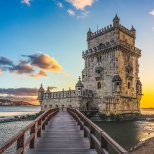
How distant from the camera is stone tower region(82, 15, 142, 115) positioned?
4991 centimetres

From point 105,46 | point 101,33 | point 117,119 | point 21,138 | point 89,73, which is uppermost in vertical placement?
point 101,33

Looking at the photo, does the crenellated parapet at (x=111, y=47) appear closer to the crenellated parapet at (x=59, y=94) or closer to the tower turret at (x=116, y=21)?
the tower turret at (x=116, y=21)

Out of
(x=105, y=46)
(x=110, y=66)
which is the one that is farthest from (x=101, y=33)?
(x=110, y=66)

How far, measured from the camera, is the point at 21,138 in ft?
21.1

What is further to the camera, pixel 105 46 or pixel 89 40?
pixel 89 40

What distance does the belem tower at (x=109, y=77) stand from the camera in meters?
50.0

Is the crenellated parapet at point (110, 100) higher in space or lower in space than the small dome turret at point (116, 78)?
lower

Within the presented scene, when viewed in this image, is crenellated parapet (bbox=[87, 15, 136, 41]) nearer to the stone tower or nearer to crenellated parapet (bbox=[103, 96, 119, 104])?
the stone tower

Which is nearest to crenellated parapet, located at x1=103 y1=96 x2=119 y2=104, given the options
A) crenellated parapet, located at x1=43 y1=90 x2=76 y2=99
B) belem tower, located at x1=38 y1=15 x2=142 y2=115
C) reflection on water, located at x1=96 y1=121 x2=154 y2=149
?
belem tower, located at x1=38 y1=15 x2=142 y2=115

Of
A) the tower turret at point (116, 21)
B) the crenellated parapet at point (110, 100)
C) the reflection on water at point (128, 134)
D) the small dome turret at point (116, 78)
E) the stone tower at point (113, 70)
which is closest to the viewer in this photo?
the reflection on water at point (128, 134)

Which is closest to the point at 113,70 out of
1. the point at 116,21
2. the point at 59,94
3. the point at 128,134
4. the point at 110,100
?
the point at 110,100

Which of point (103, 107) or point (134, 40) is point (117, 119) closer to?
point (103, 107)

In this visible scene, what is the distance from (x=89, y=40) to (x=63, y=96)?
16288 millimetres

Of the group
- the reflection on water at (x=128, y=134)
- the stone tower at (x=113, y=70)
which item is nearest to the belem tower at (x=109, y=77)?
the stone tower at (x=113, y=70)
